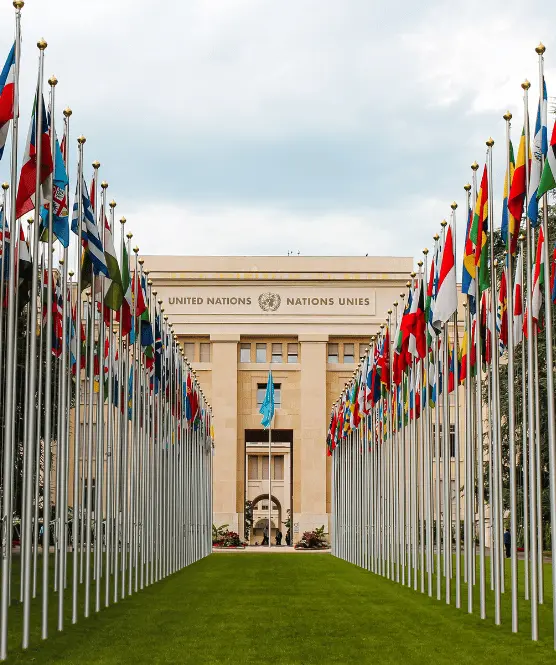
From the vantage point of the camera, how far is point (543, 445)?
38281 millimetres

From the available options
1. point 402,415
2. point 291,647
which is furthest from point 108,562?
point 402,415

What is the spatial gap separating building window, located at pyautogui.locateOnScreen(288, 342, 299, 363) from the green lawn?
52093mm

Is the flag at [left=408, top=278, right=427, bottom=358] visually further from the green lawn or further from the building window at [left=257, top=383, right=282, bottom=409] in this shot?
the building window at [left=257, top=383, right=282, bottom=409]

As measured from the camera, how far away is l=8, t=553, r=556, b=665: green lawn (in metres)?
13.8

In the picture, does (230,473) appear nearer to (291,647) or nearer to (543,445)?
(543,445)

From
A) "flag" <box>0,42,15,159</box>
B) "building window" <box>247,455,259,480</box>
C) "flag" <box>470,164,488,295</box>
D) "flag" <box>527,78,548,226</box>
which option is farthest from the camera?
"building window" <box>247,455,259,480</box>

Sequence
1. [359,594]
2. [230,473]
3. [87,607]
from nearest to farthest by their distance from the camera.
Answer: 1. [87,607]
2. [359,594]
3. [230,473]

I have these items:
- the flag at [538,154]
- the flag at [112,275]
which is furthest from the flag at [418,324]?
the flag at [538,154]

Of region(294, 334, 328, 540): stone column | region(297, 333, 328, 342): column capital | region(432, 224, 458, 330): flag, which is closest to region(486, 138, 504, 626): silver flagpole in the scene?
region(432, 224, 458, 330): flag

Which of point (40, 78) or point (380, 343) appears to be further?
point (380, 343)

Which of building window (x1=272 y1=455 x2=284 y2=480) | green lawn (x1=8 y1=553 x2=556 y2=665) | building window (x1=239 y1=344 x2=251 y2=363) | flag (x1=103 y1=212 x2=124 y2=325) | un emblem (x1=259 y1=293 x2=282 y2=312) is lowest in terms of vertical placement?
green lawn (x1=8 y1=553 x2=556 y2=665)

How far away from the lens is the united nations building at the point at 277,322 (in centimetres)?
7681

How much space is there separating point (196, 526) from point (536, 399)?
110 ft

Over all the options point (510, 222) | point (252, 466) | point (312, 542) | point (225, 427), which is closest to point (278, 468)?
point (252, 466)
